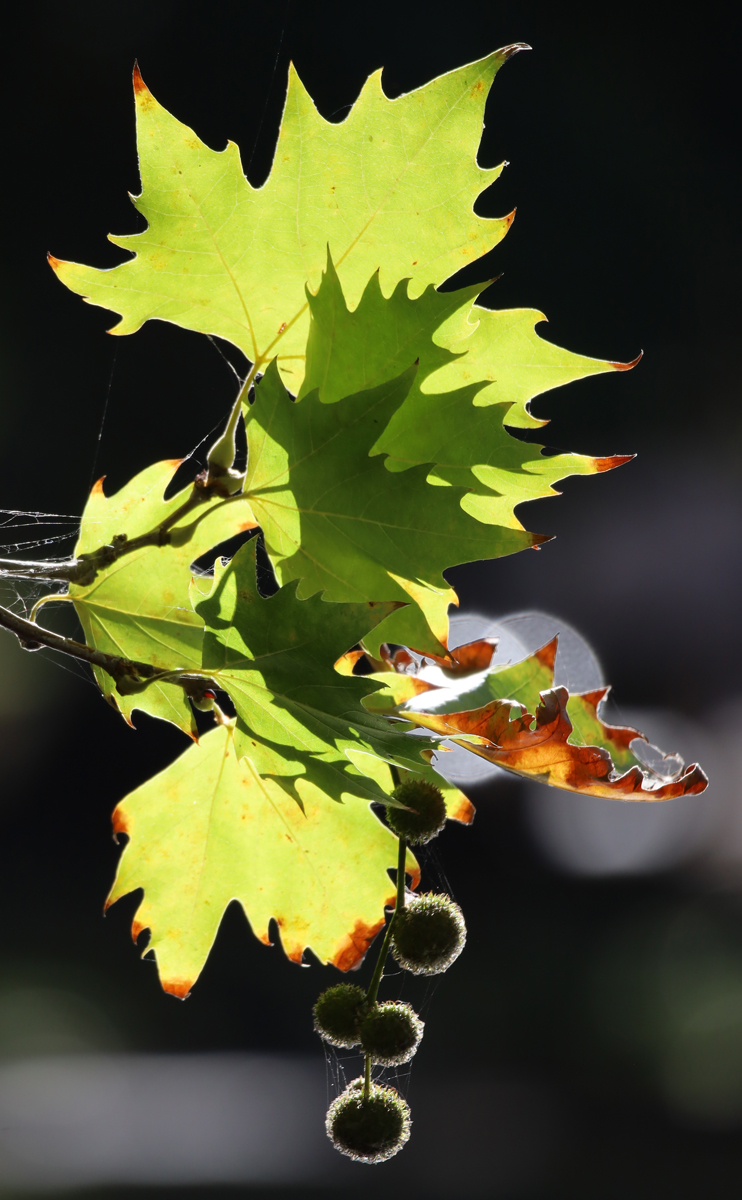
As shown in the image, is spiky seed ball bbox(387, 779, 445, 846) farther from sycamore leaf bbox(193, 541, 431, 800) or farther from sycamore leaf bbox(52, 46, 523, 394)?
sycamore leaf bbox(52, 46, 523, 394)

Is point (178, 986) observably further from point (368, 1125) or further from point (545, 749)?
point (545, 749)

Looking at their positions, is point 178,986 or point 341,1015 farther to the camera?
point 178,986

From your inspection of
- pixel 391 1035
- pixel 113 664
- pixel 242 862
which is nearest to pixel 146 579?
pixel 113 664

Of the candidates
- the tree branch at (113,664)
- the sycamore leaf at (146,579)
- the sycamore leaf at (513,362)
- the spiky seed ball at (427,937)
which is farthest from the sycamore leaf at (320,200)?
the spiky seed ball at (427,937)

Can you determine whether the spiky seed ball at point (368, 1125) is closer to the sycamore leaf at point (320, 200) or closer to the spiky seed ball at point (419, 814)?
the spiky seed ball at point (419, 814)

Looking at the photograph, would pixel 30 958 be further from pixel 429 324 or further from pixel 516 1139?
pixel 429 324

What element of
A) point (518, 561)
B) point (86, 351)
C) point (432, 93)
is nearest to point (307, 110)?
point (432, 93)

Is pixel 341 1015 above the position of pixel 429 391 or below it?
below
